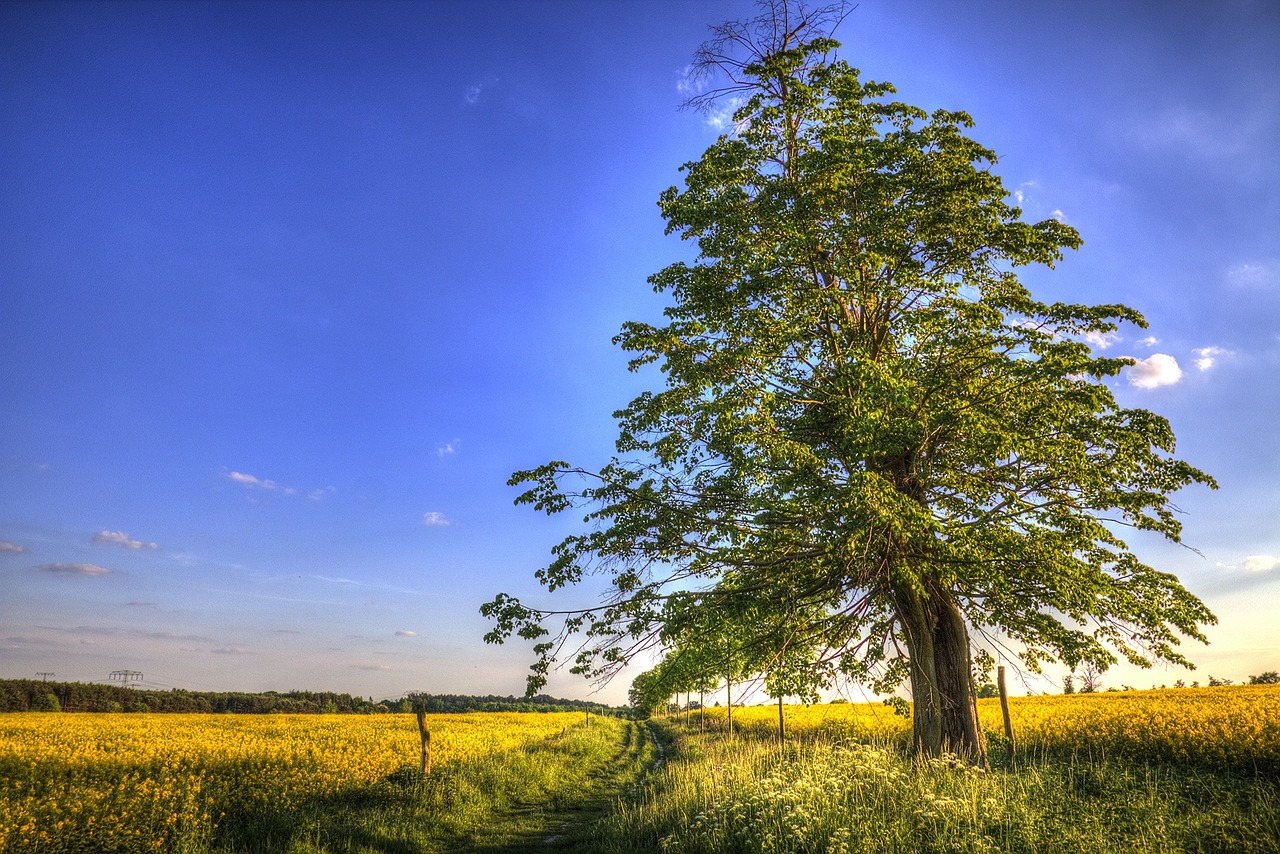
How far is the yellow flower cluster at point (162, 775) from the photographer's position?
9.55 metres

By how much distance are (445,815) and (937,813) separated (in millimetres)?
9811

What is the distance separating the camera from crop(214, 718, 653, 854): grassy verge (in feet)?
33.6

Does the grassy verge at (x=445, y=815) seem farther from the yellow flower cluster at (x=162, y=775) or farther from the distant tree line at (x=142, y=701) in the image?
the distant tree line at (x=142, y=701)

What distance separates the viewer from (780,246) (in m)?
11.0

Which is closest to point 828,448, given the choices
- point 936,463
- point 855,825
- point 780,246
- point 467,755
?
point 936,463

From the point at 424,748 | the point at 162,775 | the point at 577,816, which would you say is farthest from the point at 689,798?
the point at 162,775

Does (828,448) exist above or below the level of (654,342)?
below

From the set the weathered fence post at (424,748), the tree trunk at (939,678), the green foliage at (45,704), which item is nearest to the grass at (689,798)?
the weathered fence post at (424,748)

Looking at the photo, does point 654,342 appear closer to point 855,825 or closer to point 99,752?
point 855,825

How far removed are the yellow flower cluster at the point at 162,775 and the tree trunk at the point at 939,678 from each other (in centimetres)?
1235

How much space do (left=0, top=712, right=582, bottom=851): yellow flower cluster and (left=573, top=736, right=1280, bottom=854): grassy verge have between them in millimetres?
7549

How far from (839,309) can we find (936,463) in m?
3.36

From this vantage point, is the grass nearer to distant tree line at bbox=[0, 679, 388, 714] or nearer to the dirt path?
the dirt path

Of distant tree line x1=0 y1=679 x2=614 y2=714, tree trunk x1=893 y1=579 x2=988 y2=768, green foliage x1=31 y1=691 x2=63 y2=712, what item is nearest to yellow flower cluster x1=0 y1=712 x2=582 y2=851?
tree trunk x1=893 y1=579 x2=988 y2=768
